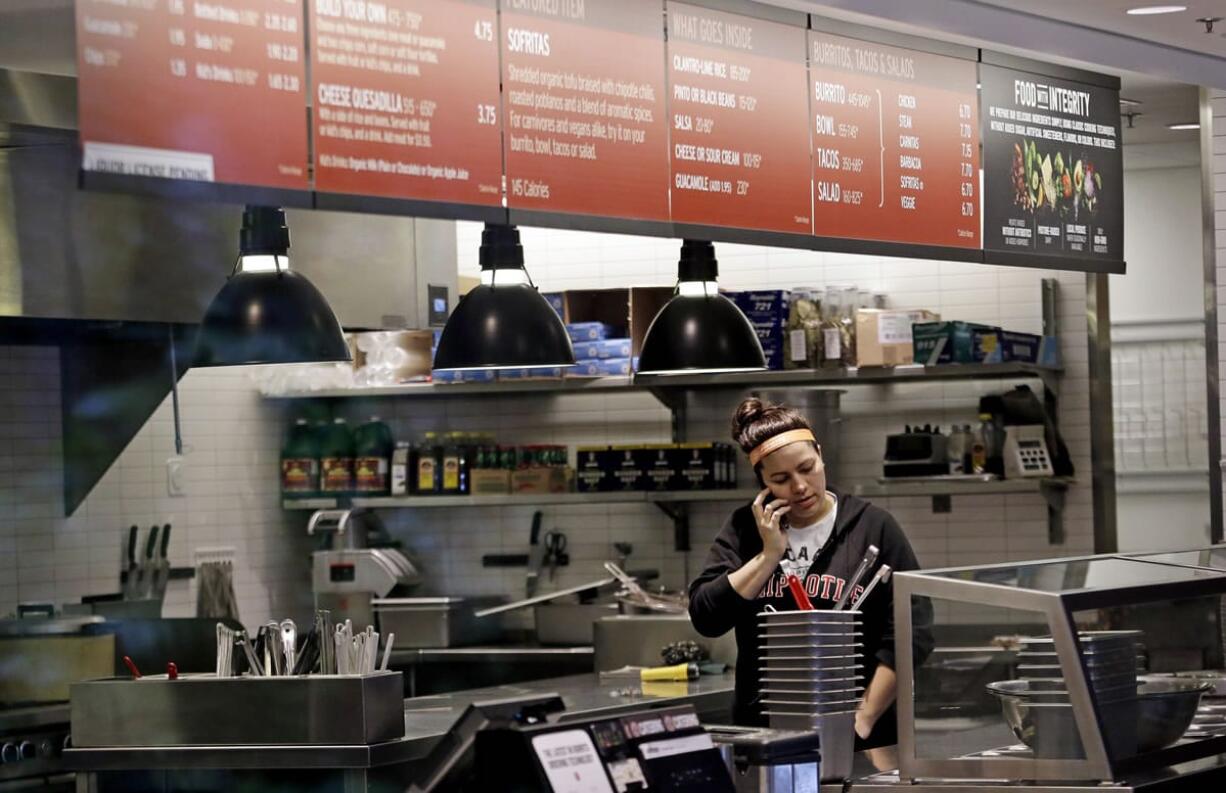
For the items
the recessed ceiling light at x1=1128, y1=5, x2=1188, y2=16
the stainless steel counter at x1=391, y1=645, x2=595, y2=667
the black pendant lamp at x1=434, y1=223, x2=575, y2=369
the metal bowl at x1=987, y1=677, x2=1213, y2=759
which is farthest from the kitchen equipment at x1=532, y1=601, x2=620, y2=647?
the metal bowl at x1=987, y1=677, x2=1213, y2=759

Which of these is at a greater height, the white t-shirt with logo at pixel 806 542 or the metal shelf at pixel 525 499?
the white t-shirt with logo at pixel 806 542

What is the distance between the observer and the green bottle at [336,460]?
782cm

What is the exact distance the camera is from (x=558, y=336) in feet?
15.3

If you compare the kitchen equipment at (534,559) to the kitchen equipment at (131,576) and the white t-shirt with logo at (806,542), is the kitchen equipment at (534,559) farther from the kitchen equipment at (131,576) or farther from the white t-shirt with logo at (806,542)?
the white t-shirt with logo at (806,542)

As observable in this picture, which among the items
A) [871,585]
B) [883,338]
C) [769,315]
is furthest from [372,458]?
[871,585]

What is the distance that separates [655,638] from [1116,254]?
2.40m

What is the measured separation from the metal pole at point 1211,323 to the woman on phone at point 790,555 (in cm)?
228

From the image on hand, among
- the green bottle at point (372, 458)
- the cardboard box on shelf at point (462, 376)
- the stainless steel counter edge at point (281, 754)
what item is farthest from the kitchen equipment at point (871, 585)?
the green bottle at point (372, 458)

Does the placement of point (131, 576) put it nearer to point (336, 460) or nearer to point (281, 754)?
point (336, 460)

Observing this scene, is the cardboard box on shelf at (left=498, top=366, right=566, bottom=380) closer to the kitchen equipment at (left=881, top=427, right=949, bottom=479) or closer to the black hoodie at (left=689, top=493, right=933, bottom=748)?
the kitchen equipment at (left=881, top=427, right=949, bottom=479)

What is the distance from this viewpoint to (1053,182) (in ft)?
15.4

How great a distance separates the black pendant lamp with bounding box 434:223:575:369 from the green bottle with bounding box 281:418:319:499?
3.28 metres

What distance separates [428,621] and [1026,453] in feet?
8.86

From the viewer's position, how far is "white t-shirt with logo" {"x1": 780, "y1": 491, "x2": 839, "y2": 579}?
401cm
